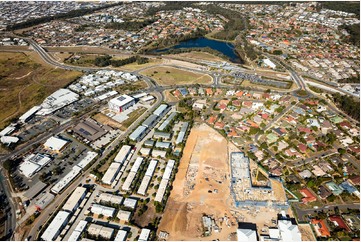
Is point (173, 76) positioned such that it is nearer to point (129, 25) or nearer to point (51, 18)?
point (129, 25)

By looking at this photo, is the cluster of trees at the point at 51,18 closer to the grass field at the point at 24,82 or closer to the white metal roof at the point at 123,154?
the grass field at the point at 24,82

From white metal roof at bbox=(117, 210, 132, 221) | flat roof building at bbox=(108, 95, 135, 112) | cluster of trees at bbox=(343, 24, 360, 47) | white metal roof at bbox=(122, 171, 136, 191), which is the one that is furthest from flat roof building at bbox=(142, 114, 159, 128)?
cluster of trees at bbox=(343, 24, 360, 47)

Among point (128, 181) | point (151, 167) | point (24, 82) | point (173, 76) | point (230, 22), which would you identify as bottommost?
point (128, 181)

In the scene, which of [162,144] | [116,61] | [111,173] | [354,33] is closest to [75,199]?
[111,173]

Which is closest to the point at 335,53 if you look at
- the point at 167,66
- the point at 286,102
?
the point at 286,102

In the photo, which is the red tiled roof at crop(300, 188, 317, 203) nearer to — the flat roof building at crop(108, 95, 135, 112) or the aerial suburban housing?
the aerial suburban housing
